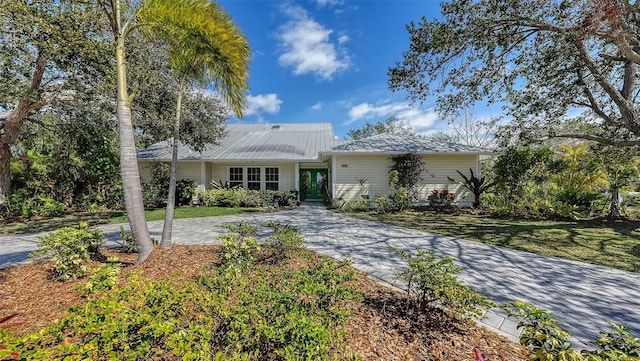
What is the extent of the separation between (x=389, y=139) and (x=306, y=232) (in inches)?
391

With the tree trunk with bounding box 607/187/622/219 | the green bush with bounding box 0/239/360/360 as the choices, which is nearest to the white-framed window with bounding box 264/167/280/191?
the green bush with bounding box 0/239/360/360

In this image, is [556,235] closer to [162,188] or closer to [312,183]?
[312,183]

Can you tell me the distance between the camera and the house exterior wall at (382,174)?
13484mm

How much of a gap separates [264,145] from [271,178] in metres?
2.71

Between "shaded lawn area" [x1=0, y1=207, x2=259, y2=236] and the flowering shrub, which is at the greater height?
the flowering shrub

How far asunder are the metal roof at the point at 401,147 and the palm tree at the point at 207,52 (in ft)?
26.4

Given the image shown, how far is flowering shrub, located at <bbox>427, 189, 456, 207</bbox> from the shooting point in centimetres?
1248

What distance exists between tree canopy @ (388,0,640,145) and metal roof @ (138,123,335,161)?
315 inches

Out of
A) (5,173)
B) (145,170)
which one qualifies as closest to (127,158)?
(5,173)

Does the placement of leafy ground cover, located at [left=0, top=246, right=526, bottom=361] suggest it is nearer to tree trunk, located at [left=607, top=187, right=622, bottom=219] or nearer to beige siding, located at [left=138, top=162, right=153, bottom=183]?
tree trunk, located at [left=607, top=187, right=622, bottom=219]

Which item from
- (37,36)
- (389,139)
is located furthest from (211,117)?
(389,139)

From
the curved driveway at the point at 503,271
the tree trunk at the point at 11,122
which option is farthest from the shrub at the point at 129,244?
the tree trunk at the point at 11,122

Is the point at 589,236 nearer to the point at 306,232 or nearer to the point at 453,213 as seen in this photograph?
the point at 453,213

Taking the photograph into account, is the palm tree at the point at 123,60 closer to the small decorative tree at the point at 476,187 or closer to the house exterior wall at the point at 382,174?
the house exterior wall at the point at 382,174
